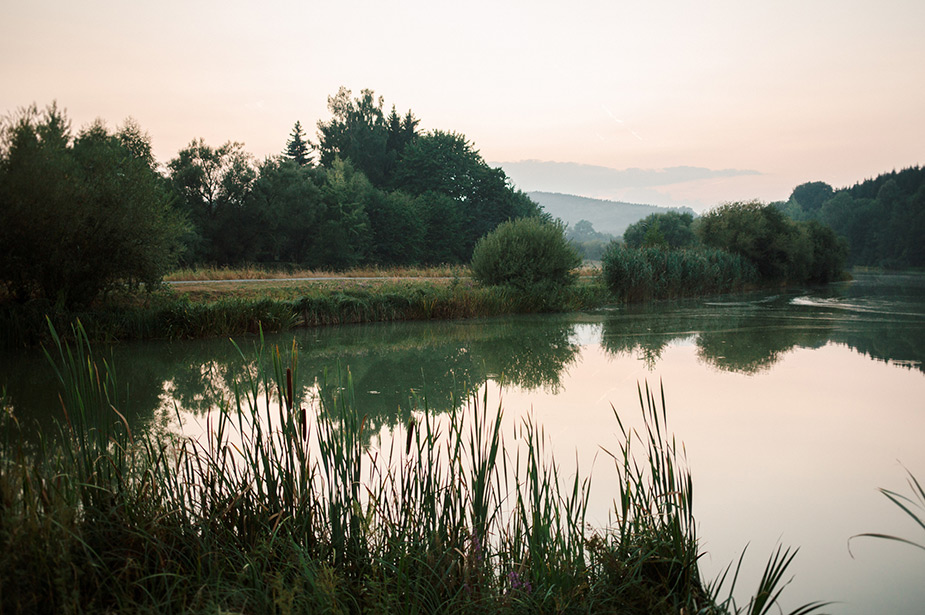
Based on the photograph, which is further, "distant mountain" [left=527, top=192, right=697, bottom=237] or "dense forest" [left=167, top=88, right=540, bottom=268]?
"distant mountain" [left=527, top=192, right=697, bottom=237]

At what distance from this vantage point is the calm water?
366cm

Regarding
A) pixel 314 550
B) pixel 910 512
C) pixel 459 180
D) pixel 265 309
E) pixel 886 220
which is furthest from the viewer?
pixel 886 220

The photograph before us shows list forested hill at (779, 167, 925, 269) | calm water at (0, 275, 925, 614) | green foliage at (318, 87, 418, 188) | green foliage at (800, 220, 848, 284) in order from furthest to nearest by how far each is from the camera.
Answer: forested hill at (779, 167, 925, 269) → green foliage at (318, 87, 418, 188) → green foliage at (800, 220, 848, 284) → calm water at (0, 275, 925, 614)

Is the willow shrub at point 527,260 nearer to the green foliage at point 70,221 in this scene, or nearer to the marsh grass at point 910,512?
the green foliage at point 70,221

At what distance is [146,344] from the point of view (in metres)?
10.8

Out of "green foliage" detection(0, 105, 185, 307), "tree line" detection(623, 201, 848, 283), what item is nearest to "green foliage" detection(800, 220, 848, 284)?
"tree line" detection(623, 201, 848, 283)

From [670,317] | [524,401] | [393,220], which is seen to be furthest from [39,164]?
[393,220]

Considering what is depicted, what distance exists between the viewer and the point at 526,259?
58.3ft

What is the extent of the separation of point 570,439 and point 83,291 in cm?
979

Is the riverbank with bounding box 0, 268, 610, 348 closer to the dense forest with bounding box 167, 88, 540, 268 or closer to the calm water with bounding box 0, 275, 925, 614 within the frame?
→ the calm water with bounding box 0, 275, 925, 614

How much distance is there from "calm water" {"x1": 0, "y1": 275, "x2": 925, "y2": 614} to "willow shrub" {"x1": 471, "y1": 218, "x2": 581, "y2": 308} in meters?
2.80

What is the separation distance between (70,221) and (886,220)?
74.1 metres

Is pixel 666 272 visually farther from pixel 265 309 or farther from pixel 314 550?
pixel 314 550

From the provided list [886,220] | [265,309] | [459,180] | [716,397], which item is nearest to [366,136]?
[459,180]
